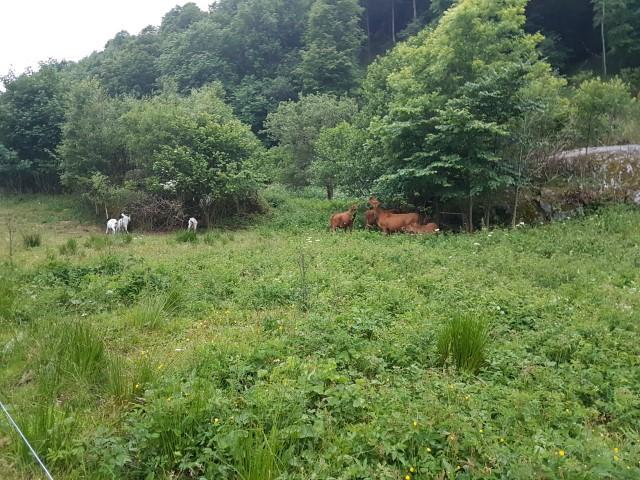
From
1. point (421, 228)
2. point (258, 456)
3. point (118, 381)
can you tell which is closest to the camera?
point (258, 456)

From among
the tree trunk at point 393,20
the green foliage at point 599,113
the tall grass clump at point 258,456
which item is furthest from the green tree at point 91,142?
the tree trunk at point 393,20

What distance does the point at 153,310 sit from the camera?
5512mm

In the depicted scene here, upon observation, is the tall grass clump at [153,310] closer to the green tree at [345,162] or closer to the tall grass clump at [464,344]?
the tall grass clump at [464,344]

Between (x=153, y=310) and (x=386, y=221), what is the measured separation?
27.1ft

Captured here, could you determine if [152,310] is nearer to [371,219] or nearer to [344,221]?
[344,221]

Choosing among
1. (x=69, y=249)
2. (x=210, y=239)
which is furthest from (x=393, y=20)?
(x=69, y=249)

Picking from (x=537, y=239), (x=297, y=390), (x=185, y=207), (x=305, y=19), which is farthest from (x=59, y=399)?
(x=305, y=19)

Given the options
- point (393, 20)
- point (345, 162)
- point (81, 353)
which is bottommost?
point (81, 353)

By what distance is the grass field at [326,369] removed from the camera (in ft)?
9.30

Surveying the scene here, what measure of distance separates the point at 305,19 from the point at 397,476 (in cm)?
5028

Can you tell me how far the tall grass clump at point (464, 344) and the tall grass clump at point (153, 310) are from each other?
128 inches

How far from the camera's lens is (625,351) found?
4.30 metres

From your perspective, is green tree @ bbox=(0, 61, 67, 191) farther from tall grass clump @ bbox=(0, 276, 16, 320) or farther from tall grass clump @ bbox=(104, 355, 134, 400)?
tall grass clump @ bbox=(104, 355, 134, 400)

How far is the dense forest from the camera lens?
11.8 m
